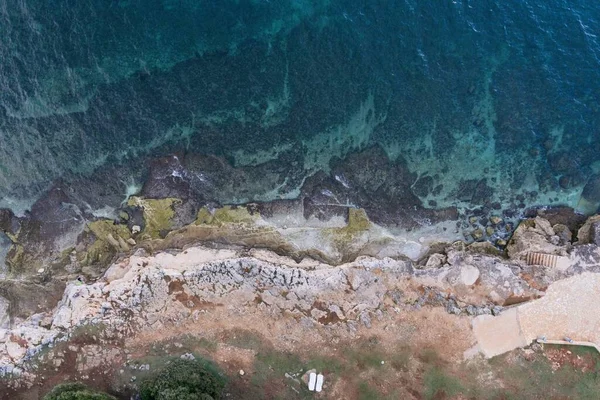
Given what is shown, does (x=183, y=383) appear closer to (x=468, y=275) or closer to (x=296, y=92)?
(x=468, y=275)

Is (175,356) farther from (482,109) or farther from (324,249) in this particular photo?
(482,109)

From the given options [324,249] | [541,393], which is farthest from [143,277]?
[541,393]

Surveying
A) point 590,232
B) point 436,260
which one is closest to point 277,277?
point 436,260

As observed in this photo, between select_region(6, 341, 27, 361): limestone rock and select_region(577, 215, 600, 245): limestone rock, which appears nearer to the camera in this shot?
select_region(6, 341, 27, 361): limestone rock

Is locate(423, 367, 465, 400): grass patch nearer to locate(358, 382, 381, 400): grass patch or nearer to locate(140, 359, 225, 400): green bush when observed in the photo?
locate(358, 382, 381, 400): grass patch

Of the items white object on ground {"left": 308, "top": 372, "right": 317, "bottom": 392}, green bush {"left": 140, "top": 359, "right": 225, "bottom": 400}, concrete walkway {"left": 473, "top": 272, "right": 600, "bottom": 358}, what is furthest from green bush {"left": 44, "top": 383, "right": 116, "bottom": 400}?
concrete walkway {"left": 473, "top": 272, "right": 600, "bottom": 358}

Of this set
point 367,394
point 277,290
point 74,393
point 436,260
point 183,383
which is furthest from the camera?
point 436,260

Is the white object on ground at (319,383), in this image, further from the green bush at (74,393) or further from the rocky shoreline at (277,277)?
the green bush at (74,393)
